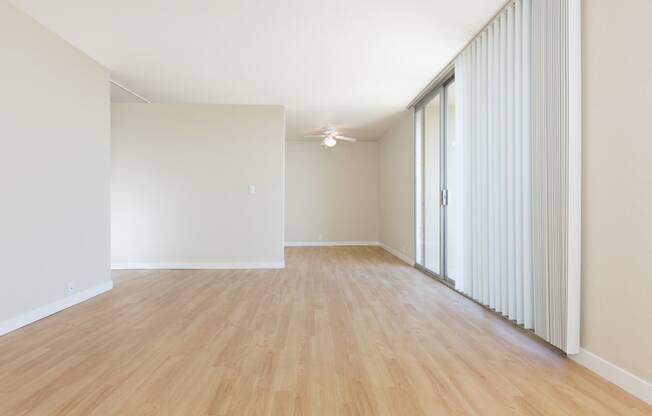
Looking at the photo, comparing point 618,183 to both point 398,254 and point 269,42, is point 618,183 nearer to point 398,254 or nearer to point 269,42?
point 269,42

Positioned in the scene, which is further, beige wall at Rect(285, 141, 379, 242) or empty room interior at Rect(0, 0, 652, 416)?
beige wall at Rect(285, 141, 379, 242)

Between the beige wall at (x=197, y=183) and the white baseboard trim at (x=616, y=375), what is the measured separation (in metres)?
4.16

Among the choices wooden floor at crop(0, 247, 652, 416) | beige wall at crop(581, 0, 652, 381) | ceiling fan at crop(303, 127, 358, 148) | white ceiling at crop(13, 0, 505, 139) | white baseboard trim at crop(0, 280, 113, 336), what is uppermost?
white ceiling at crop(13, 0, 505, 139)

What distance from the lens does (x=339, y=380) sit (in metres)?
→ 1.88

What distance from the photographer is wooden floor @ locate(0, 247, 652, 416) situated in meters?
1.64

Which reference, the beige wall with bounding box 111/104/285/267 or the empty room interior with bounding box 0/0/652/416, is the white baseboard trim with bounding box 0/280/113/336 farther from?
the beige wall with bounding box 111/104/285/267

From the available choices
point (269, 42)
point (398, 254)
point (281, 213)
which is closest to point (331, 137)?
point (281, 213)

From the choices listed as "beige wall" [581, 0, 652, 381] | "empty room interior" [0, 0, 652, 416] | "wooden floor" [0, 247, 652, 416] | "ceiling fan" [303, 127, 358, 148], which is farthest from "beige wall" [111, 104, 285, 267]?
"beige wall" [581, 0, 652, 381]

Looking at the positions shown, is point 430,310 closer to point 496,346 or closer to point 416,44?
point 496,346

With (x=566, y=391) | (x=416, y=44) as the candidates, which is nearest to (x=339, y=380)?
(x=566, y=391)

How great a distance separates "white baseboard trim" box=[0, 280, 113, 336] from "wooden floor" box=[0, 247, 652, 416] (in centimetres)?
9

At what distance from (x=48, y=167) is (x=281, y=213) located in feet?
9.93

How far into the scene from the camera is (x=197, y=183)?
5.46 metres

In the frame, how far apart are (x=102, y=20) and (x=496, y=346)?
4082mm
